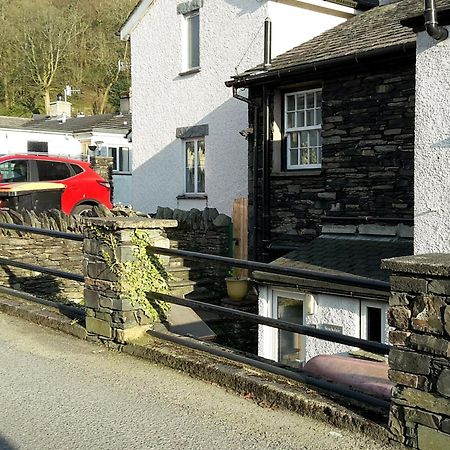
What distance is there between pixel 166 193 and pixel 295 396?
45.5 feet

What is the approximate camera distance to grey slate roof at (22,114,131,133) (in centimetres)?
3130

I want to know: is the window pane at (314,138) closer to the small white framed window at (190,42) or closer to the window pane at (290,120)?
the window pane at (290,120)

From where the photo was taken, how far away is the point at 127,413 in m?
4.29

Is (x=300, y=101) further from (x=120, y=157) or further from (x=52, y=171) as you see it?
(x=120, y=157)

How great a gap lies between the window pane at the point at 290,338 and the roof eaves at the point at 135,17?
10.4 meters

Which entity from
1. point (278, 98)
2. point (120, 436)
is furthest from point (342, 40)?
point (120, 436)

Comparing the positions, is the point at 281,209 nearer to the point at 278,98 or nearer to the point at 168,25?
the point at 278,98

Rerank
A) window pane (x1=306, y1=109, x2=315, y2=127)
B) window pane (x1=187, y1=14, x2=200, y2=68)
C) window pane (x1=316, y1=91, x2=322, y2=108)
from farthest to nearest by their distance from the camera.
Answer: window pane (x1=187, y1=14, x2=200, y2=68)
window pane (x1=306, y1=109, x2=315, y2=127)
window pane (x1=316, y1=91, x2=322, y2=108)

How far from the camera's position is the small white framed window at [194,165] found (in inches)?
663

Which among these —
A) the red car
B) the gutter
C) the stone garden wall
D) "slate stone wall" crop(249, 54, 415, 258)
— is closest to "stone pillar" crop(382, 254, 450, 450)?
"slate stone wall" crop(249, 54, 415, 258)

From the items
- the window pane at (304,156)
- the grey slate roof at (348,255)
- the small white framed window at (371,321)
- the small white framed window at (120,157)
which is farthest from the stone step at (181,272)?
the small white framed window at (120,157)

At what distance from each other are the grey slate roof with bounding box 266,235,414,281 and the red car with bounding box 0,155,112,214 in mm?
6163

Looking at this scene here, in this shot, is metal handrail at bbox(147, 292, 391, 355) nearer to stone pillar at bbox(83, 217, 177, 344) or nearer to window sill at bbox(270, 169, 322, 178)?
stone pillar at bbox(83, 217, 177, 344)

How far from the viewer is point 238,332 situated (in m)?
12.3
